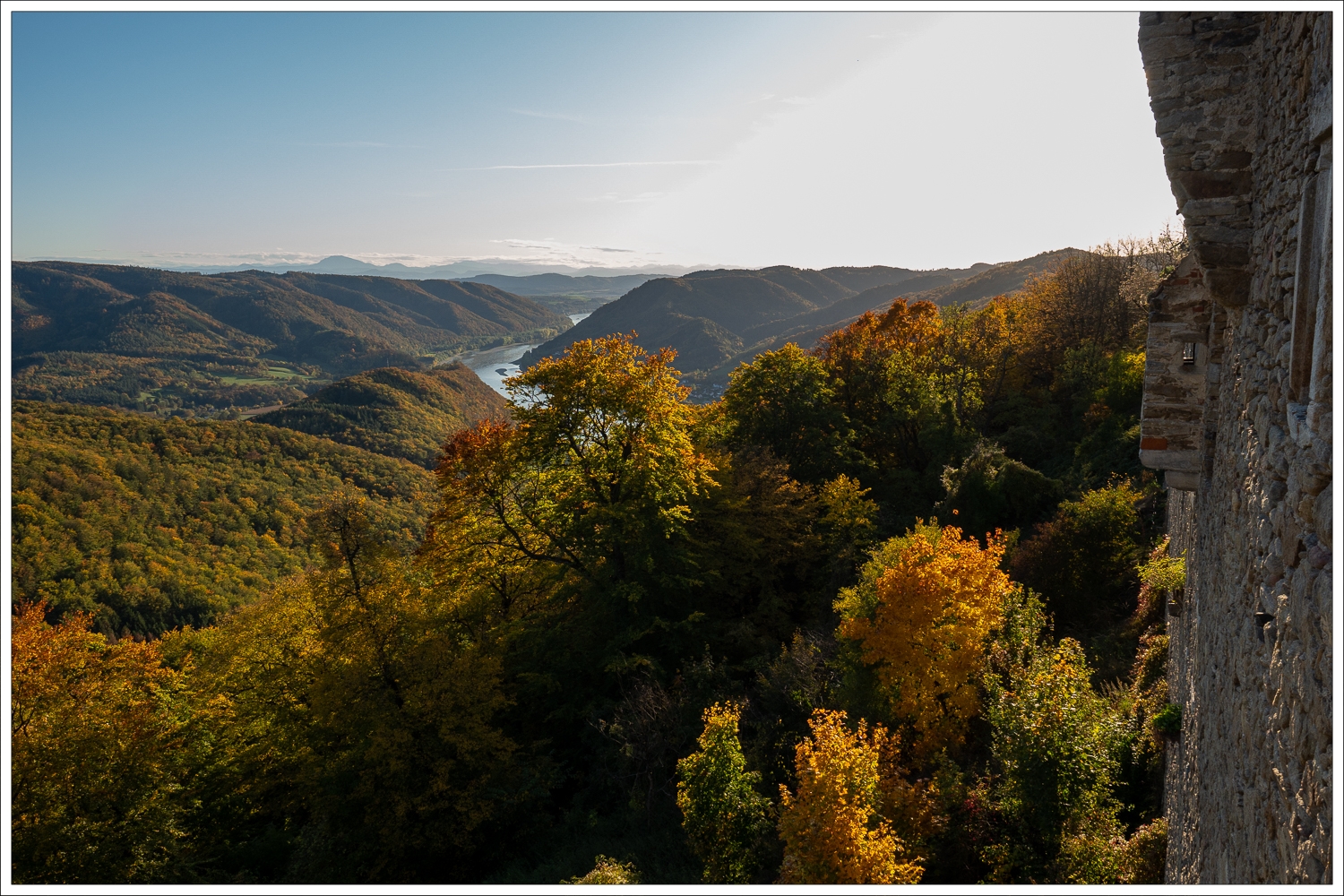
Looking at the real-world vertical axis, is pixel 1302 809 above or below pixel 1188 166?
below

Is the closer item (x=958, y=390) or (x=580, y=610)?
(x=580, y=610)

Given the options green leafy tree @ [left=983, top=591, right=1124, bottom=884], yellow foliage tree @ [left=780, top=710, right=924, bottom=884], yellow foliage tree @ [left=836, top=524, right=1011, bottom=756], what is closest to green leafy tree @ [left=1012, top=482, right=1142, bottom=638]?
yellow foliage tree @ [left=836, top=524, right=1011, bottom=756]

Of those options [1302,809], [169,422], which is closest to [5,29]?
[1302,809]

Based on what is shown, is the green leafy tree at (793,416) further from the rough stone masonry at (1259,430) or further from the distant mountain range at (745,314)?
the distant mountain range at (745,314)

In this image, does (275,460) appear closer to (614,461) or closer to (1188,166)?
(614,461)

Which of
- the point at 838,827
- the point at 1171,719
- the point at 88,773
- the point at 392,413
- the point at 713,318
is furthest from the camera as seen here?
the point at 713,318

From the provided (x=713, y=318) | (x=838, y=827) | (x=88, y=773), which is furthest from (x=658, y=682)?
(x=713, y=318)

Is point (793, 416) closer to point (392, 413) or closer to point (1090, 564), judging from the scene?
point (1090, 564)
